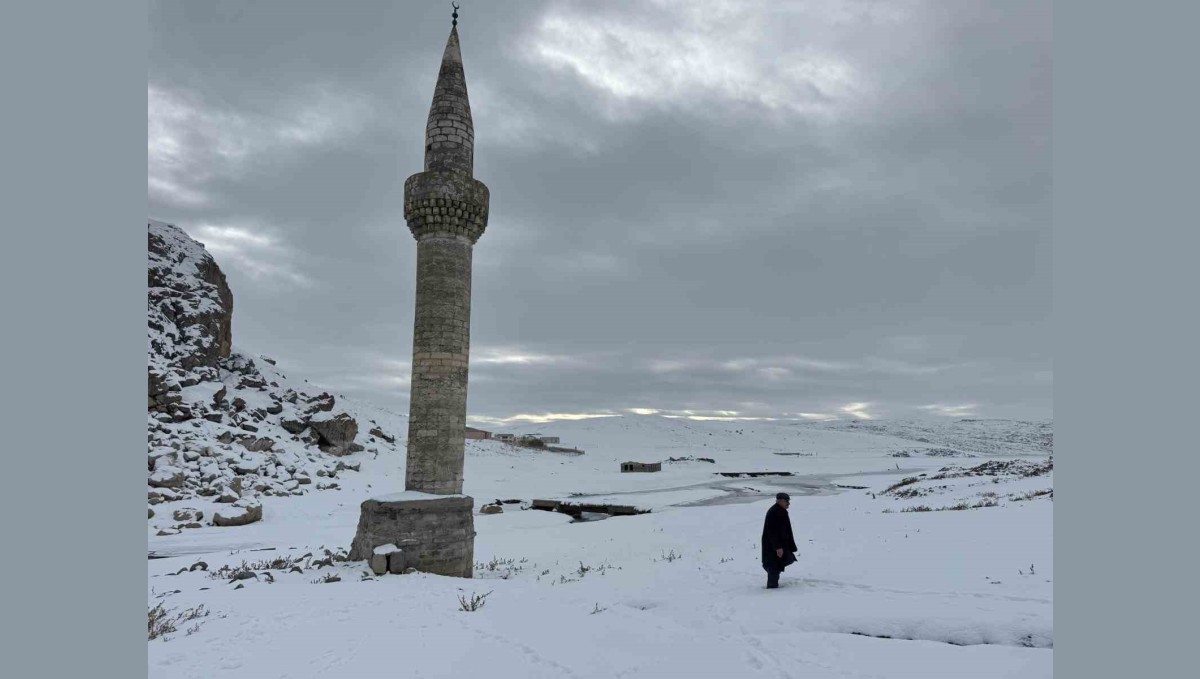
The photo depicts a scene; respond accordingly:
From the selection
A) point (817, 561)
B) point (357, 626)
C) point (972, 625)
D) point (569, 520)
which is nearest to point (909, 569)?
point (817, 561)

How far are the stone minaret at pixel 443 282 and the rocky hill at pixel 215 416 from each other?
37.6ft

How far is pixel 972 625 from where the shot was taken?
727cm

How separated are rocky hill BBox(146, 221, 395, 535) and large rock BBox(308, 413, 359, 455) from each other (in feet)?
0.18

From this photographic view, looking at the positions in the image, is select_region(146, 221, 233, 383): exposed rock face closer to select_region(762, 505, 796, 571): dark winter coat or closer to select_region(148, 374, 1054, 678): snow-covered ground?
select_region(148, 374, 1054, 678): snow-covered ground

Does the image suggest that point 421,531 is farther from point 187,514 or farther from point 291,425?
point 291,425

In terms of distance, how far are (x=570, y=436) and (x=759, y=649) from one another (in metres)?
80.4

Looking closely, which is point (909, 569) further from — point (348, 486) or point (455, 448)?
point (348, 486)

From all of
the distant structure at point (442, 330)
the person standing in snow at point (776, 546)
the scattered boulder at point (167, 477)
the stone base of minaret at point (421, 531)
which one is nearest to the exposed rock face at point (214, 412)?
the scattered boulder at point (167, 477)

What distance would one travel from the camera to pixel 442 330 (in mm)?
14383

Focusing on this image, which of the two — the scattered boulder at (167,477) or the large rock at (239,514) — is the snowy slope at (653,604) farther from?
the scattered boulder at (167,477)

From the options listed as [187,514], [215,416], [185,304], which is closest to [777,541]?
[187,514]

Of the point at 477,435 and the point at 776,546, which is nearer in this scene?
the point at 776,546

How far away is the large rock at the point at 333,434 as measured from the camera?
33312mm

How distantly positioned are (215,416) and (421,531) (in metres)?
21.8
